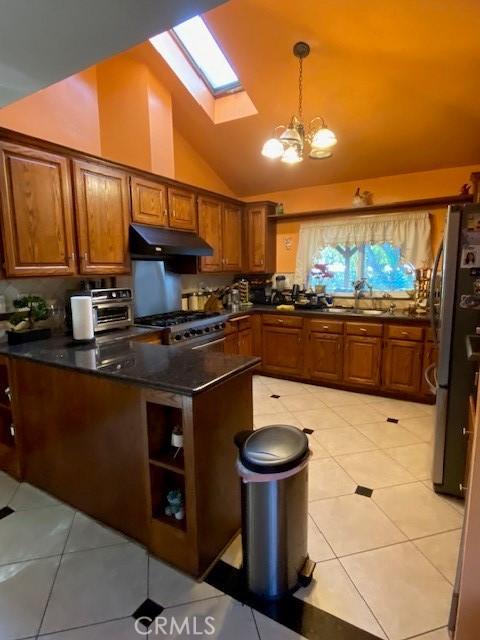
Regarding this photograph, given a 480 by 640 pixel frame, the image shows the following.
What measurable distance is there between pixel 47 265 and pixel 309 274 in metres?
3.31

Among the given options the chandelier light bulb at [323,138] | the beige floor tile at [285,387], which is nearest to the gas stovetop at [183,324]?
the beige floor tile at [285,387]

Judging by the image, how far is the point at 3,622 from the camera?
141 cm

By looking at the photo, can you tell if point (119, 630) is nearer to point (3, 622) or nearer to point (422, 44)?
point (3, 622)

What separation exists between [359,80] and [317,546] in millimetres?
3689

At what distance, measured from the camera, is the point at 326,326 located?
13.1ft

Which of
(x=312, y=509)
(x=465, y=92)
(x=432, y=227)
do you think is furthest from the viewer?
(x=432, y=227)

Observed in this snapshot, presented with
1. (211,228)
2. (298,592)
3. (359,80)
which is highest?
(359,80)

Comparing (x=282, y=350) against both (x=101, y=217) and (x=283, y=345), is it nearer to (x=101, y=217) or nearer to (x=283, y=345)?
(x=283, y=345)

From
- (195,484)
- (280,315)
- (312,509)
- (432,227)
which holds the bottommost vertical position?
(312,509)

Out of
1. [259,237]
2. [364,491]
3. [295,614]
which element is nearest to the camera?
[295,614]

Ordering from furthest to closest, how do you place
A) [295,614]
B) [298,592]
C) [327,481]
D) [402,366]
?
[402,366] → [327,481] → [298,592] → [295,614]

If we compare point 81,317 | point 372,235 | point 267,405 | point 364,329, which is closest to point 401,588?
point 267,405

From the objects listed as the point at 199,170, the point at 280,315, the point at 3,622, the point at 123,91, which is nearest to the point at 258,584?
the point at 3,622

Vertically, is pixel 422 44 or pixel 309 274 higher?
pixel 422 44
